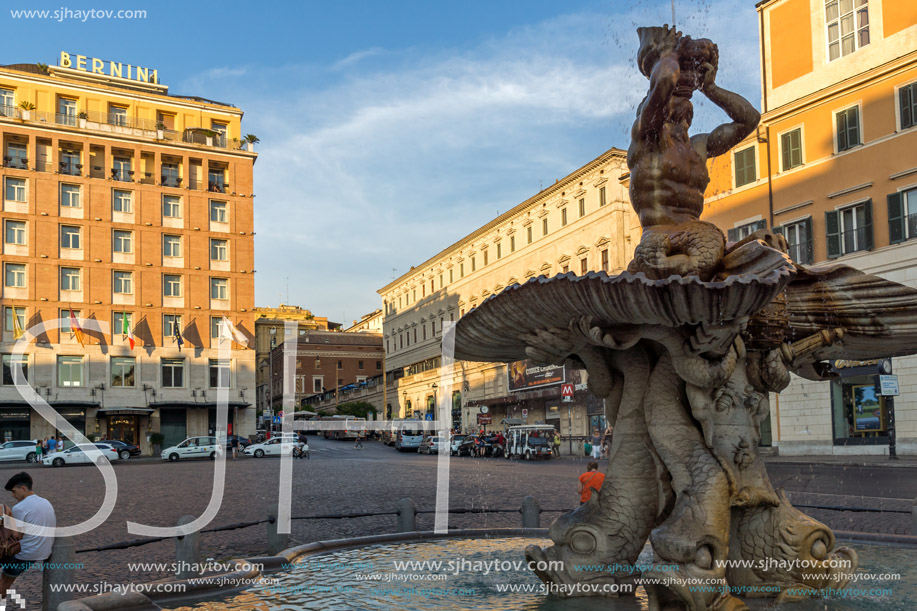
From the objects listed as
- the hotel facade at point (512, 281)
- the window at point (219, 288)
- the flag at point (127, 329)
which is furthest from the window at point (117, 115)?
the hotel facade at point (512, 281)

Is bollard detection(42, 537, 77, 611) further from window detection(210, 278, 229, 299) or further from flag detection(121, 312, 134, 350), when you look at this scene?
window detection(210, 278, 229, 299)

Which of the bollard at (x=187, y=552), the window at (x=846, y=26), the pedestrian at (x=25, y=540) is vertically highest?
the window at (x=846, y=26)

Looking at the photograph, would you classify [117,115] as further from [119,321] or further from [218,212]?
[119,321]

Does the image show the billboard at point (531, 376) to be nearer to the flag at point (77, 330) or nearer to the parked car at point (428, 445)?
the parked car at point (428, 445)

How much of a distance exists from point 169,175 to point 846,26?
41.5 meters

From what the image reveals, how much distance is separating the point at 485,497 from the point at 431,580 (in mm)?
10690

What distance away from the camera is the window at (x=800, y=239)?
2994 centimetres

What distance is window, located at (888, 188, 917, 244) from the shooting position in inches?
1026

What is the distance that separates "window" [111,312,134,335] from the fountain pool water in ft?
152

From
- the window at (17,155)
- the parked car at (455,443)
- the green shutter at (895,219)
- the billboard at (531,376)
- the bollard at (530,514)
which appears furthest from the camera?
the window at (17,155)

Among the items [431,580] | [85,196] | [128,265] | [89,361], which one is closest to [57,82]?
[85,196]

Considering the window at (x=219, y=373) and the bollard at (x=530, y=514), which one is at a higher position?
the window at (x=219, y=373)

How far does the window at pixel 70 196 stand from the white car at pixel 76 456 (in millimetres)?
18607

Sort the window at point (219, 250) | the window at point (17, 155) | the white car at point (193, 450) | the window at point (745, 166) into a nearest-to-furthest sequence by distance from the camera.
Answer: the window at point (745, 166)
the white car at point (193, 450)
the window at point (17, 155)
the window at point (219, 250)
